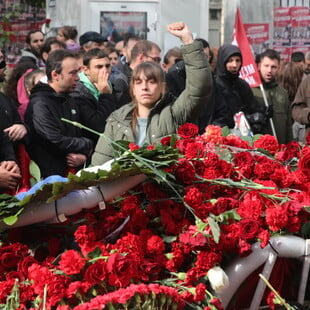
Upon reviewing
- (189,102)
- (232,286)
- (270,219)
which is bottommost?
(232,286)

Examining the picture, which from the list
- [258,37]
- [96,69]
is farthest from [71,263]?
[258,37]

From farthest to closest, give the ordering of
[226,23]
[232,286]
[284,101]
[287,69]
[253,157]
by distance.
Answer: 1. [226,23]
2. [287,69]
3. [284,101]
4. [253,157]
5. [232,286]

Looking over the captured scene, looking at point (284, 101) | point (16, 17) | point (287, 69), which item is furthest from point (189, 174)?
point (16, 17)

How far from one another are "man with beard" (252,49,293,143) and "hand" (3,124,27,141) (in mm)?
3680

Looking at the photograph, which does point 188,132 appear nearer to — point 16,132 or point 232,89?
point 16,132

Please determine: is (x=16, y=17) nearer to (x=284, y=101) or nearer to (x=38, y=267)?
(x=284, y=101)

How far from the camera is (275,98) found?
9297 millimetres

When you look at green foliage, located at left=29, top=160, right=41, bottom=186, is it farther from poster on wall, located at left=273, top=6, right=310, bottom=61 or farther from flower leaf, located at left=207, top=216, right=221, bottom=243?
poster on wall, located at left=273, top=6, right=310, bottom=61

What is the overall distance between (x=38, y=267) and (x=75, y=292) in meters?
0.22

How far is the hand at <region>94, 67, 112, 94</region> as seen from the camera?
23.9 feet

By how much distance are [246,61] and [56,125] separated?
443 centimetres

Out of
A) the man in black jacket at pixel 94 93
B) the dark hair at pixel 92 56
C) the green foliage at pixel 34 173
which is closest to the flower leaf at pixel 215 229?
the green foliage at pixel 34 173

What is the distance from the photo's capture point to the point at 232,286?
12.8 feet

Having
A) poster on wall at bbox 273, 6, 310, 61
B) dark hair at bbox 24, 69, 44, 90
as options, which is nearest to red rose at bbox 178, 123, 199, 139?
dark hair at bbox 24, 69, 44, 90
